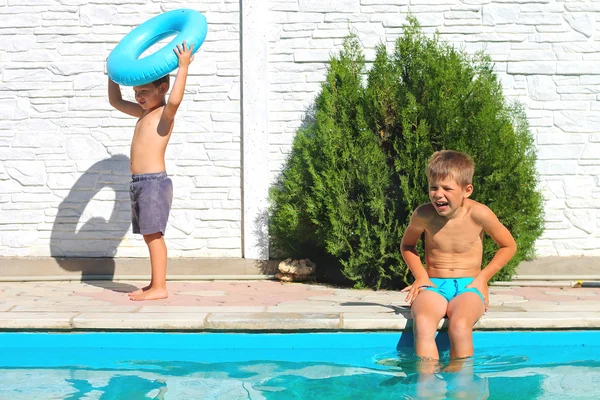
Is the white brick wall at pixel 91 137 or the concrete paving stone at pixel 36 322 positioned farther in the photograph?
the white brick wall at pixel 91 137

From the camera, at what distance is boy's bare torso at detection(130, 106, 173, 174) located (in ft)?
17.7

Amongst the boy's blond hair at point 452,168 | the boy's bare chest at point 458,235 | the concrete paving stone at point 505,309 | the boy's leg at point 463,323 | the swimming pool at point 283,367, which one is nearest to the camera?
the swimming pool at point 283,367

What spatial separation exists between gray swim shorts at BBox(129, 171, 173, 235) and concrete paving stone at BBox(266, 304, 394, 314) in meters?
1.02

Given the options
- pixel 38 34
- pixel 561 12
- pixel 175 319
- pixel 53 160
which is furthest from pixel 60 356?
pixel 561 12

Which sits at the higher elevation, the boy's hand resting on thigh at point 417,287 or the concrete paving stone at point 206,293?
the boy's hand resting on thigh at point 417,287

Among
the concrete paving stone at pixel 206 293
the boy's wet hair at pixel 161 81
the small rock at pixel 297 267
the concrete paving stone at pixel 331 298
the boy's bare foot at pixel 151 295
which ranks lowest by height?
the concrete paving stone at pixel 331 298

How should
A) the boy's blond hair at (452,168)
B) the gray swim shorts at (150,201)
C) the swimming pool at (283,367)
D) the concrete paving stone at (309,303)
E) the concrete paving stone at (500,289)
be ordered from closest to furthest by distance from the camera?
the swimming pool at (283,367), the boy's blond hair at (452,168), the concrete paving stone at (309,303), the gray swim shorts at (150,201), the concrete paving stone at (500,289)

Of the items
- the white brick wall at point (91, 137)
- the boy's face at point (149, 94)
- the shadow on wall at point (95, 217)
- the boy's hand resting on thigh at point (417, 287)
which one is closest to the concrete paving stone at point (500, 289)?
the boy's hand resting on thigh at point (417, 287)

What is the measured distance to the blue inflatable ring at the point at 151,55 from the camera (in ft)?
16.9

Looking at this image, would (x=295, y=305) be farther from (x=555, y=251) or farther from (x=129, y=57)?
(x=555, y=251)

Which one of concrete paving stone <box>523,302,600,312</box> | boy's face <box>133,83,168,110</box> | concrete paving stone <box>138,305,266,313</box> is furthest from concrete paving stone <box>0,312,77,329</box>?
concrete paving stone <box>523,302,600,312</box>

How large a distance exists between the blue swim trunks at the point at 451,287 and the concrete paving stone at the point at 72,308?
5.81 ft

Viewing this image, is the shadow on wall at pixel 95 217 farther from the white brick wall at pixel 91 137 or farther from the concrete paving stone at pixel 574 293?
the concrete paving stone at pixel 574 293

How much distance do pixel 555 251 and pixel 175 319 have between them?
360cm
